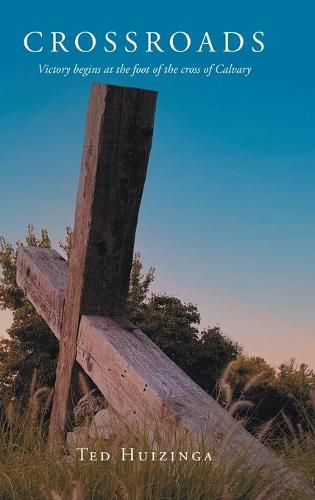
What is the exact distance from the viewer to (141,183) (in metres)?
4.52

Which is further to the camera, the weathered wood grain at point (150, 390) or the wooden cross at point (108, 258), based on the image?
the wooden cross at point (108, 258)

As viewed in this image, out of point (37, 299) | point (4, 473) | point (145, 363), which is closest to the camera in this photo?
point (4, 473)

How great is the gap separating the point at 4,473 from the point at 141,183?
2002 millimetres

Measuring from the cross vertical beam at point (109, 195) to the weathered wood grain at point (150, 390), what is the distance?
20 centimetres

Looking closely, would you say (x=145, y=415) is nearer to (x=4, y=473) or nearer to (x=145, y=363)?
(x=145, y=363)

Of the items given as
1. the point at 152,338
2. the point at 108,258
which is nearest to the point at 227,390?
the point at 108,258

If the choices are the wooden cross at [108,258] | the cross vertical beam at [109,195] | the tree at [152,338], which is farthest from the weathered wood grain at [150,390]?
the tree at [152,338]

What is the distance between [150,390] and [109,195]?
1363mm

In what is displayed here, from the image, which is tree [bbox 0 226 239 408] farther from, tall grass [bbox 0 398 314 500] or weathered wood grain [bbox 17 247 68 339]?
tall grass [bbox 0 398 314 500]

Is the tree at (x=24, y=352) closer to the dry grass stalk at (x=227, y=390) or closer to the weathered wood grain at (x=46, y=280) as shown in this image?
the weathered wood grain at (x=46, y=280)

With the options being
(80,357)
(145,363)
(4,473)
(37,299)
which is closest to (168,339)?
(37,299)

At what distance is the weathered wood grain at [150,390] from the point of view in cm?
315

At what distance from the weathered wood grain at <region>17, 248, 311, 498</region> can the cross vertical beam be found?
20 cm

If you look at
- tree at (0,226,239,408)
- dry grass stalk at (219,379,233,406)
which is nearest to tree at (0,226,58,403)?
tree at (0,226,239,408)
